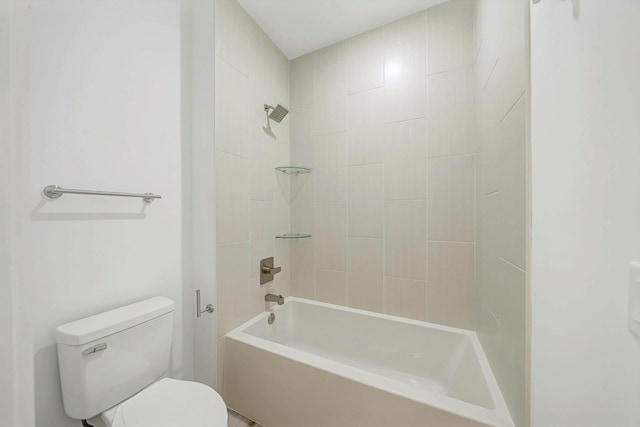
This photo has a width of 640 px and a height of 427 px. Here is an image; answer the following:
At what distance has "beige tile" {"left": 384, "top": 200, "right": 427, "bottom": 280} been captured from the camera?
155 centimetres

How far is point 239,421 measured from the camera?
A: 1295 millimetres

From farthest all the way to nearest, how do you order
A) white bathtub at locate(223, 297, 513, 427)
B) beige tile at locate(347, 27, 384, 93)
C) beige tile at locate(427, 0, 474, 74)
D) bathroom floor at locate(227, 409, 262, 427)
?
beige tile at locate(347, 27, 384, 93) → beige tile at locate(427, 0, 474, 74) → bathroom floor at locate(227, 409, 262, 427) → white bathtub at locate(223, 297, 513, 427)

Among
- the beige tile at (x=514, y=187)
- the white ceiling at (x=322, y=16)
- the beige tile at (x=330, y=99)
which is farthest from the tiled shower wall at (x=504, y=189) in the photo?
the beige tile at (x=330, y=99)

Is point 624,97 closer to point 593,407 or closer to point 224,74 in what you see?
point 593,407

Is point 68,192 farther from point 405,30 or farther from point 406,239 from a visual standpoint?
point 405,30

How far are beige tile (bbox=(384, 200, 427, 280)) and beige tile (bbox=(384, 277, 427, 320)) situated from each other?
5 centimetres

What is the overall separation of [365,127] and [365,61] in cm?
47

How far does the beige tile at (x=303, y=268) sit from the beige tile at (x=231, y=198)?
543 millimetres

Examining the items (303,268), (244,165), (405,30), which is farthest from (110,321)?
(405,30)

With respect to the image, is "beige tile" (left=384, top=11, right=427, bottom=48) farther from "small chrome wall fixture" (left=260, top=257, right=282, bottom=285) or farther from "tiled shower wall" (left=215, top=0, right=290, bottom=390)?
"small chrome wall fixture" (left=260, top=257, right=282, bottom=285)

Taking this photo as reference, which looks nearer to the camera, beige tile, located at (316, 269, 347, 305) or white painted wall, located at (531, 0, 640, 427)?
white painted wall, located at (531, 0, 640, 427)

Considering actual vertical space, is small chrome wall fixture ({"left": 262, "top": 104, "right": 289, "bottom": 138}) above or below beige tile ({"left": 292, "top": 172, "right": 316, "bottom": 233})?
above

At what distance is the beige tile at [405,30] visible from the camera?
5.01ft

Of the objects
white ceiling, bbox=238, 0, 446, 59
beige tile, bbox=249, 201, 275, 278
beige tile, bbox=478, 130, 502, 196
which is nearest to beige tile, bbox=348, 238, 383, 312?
beige tile, bbox=249, 201, 275, 278
